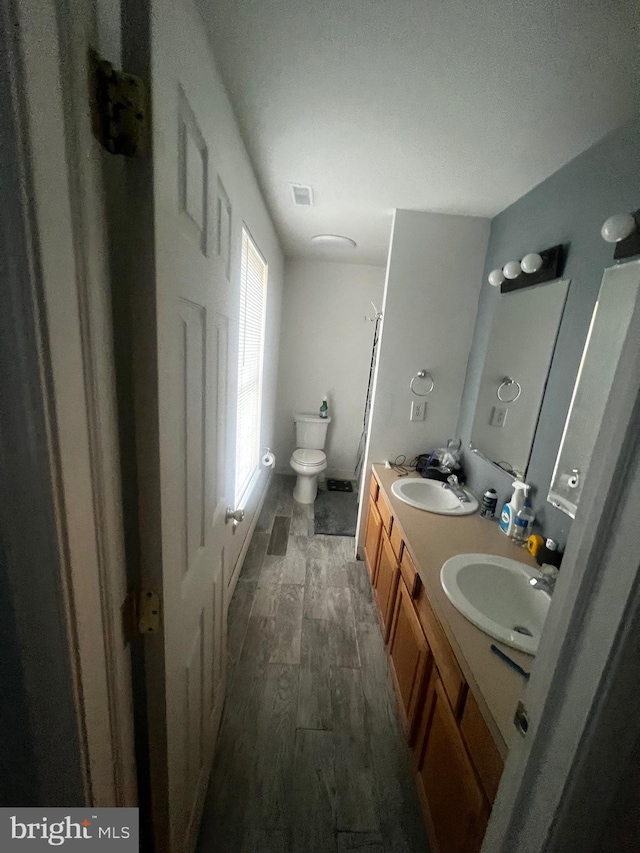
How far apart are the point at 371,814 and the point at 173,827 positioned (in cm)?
75

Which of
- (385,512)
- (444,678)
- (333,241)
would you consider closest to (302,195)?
(333,241)

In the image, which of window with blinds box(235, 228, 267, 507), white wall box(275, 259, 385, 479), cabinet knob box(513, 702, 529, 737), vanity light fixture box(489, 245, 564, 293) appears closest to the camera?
cabinet knob box(513, 702, 529, 737)

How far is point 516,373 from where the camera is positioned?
64.7 inches

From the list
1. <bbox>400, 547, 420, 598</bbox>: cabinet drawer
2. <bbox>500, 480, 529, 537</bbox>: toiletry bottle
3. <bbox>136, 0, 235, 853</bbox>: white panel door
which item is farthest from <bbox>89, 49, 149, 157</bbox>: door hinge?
<bbox>500, 480, 529, 537</bbox>: toiletry bottle

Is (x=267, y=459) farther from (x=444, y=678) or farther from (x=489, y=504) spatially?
(x=444, y=678)

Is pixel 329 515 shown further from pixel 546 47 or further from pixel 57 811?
pixel 546 47

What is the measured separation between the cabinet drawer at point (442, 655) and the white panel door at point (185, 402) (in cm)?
74

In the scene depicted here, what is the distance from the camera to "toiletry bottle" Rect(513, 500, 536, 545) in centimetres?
139

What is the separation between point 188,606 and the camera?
2.61 ft

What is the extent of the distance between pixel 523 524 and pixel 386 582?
2.48ft

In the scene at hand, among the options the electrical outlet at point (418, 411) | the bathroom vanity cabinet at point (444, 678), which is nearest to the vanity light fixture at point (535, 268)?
the electrical outlet at point (418, 411)

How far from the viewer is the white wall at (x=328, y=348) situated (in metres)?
3.40

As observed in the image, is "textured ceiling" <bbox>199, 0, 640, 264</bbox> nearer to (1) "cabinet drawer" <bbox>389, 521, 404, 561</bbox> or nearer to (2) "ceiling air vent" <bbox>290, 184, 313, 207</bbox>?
(2) "ceiling air vent" <bbox>290, 184, 313, 207</bbox>

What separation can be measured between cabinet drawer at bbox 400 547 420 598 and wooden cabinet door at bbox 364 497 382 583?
1.51 feet
